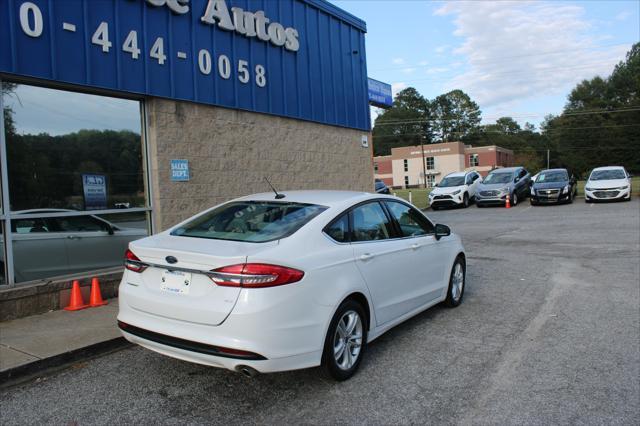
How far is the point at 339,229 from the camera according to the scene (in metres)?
4.34

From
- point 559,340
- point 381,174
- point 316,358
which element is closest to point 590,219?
point 559,340

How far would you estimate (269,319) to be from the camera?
3428 millimetres

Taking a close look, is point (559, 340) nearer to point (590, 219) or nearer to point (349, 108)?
point (349, 108)

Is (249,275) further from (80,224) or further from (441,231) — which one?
(80,224)

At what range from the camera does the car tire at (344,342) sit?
3912 mm

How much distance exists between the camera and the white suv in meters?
24.4

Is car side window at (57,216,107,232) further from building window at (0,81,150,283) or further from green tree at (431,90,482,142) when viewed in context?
green tree at (431,90,482,142)

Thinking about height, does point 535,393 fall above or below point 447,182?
below

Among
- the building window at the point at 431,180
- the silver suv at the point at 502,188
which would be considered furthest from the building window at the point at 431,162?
the silver suv at the point at 502,188

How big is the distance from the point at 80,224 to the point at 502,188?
2048 cm

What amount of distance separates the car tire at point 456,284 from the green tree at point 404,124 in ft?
406

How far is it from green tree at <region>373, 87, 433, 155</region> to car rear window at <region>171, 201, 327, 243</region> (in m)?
126

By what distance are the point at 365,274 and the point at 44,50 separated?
5.09m

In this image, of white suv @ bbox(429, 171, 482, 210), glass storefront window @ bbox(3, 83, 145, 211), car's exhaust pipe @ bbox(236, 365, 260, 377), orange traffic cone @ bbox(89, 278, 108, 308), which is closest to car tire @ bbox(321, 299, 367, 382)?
car's exhaust pipe @ bbox(236, 365, 260, 377)
